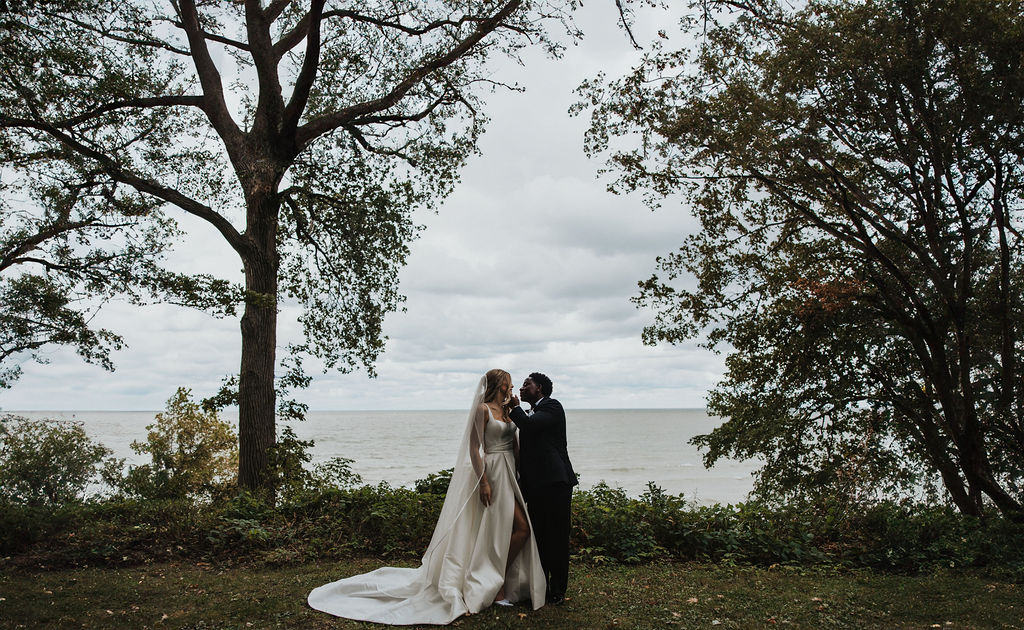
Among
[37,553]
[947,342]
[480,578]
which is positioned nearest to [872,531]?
[947,342]

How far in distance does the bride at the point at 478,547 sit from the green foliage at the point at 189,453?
8931 millimetres

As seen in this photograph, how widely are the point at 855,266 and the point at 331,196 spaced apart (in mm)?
10728

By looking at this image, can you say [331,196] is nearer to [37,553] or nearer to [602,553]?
[37,553]

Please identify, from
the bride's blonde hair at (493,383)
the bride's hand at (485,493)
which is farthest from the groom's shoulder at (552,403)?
the bride's hand at (485,493)

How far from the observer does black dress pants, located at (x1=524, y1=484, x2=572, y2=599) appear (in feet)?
21.3

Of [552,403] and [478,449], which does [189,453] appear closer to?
[478,449]

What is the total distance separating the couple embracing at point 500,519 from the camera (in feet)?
20.8

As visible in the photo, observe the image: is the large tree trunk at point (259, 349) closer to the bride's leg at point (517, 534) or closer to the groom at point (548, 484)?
the bride's leg at point (517, 534)

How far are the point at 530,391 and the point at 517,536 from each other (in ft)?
4.71

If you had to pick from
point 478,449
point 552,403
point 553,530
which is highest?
point 552,403

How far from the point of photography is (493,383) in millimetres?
6785

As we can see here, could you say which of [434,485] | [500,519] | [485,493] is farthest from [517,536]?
[434,485]

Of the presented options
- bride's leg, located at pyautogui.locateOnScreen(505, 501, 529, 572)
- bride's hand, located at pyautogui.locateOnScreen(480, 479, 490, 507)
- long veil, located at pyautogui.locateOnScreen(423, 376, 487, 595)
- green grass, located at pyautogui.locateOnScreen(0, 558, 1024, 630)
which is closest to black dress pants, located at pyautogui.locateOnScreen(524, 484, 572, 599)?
bride's leg, located at pyautogui.locateOnScreen(505, 501, 529, 572)

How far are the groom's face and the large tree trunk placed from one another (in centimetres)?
657
